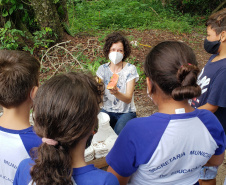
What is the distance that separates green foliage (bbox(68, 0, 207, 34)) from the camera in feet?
26.8

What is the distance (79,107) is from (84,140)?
219 millimetres

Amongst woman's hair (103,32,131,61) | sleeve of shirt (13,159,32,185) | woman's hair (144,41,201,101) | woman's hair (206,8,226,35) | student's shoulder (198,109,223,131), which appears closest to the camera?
sleeve of shirt (13,159,32,185)

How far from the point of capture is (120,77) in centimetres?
291

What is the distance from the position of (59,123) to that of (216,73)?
172 cm

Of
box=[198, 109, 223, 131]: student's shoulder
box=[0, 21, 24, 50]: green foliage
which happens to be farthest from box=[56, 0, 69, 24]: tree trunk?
box=[198, 109, 223, 131]: student's shoulder

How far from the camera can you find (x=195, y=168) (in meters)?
1.39

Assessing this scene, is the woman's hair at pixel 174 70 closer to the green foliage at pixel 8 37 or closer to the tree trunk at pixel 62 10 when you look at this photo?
the green foliage at pixel 8 37

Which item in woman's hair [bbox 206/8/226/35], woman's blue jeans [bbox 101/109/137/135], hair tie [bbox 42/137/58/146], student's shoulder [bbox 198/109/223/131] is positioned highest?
woman's hair [bbox 206/8/226/35]

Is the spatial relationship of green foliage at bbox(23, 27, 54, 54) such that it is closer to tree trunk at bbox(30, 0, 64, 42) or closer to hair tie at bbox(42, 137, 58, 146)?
tree trunk at bbox(30, 0, 64, 42)

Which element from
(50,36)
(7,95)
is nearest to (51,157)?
(7,95)

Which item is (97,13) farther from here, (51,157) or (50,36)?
(51,157)

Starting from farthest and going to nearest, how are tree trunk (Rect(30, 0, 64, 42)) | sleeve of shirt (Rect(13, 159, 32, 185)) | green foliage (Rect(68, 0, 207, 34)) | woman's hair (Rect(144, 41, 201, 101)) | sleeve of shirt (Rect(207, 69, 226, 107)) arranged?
green foliage (Rect(68, 0, 207, 34)) → tree trunk (Rect(30, 0, 64, 42)) → sleeve of shirt (Rect(207, 69, 226, 107)) → woman's hair (Rect(144, 41, 201, 101)) → sleeve of shirt (Rect(13, 159, 32, 185))

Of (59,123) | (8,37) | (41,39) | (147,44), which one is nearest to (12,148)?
(59,123)

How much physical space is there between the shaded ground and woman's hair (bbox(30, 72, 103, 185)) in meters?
3.40
